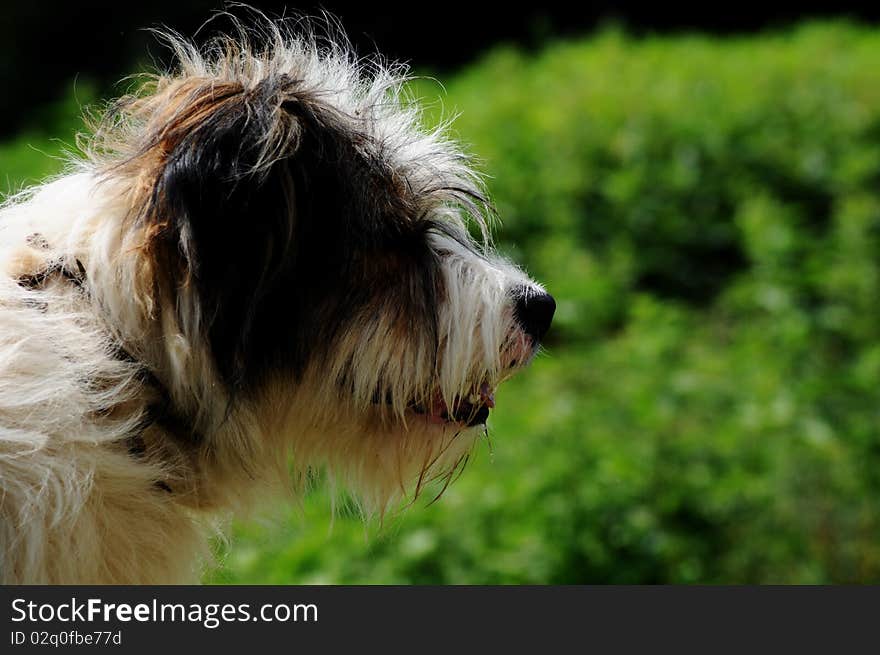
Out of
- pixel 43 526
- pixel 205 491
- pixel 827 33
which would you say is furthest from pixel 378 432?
pixel 827 33

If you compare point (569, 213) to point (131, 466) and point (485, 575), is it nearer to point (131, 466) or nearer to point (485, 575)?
point (485, 575)

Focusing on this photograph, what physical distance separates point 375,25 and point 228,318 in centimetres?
1272

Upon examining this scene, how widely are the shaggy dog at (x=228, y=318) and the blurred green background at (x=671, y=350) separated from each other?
346 millimetres

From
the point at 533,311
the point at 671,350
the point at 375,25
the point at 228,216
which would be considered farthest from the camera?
the point at 375,25

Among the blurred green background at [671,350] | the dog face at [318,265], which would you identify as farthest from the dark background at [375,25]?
the dog face at [318,265]

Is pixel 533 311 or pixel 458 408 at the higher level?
pixel 533 311

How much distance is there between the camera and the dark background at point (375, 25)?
12938 millimetres

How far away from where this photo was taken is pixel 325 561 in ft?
15.6

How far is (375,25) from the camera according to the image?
47.2ft

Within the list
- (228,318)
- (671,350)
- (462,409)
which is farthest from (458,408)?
(671,350)

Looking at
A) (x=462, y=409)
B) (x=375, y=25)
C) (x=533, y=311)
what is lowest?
(x=375, y=25)

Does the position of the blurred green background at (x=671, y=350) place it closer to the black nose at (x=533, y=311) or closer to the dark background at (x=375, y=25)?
the black nose at (x=533, y=311)

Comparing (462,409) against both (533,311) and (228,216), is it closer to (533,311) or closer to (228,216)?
(533,311)

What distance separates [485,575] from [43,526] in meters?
2.68
